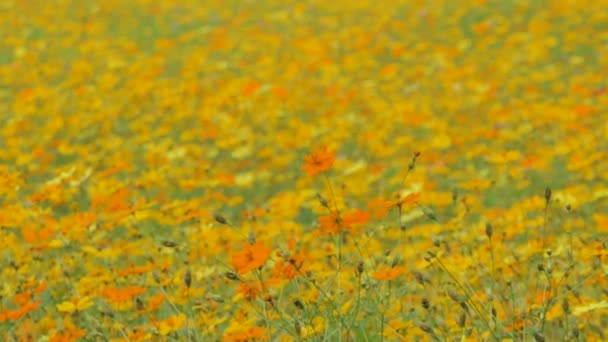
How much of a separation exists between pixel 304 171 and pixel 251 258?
0.54 meters

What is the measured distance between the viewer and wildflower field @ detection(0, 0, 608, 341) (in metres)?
2.62

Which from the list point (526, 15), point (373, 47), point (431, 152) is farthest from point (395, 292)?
point (526, 15)

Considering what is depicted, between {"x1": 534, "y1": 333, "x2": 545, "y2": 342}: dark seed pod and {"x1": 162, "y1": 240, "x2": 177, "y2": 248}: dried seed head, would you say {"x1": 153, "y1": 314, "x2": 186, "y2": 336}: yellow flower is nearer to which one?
{"x1": 162, "y1": 240, "x2": 177, "y2": 248}: dried seed head

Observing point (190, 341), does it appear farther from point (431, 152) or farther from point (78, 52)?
point (78, 52)

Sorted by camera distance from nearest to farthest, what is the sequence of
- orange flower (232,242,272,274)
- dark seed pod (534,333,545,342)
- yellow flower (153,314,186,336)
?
dark seed pod (534,333,545,342), orange flower (232,242,272,274), yellow flower (153,314,186,336)

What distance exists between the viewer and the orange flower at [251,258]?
2.07 meters

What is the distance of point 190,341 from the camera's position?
2.36m

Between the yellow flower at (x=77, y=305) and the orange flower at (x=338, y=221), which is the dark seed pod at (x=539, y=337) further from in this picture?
the yellow flower at (x=77, y=305)

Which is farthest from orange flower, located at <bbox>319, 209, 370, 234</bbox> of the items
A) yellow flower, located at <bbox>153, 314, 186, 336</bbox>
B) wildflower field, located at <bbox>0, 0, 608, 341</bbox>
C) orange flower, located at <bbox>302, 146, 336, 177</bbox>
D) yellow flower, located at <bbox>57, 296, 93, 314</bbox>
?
yellow flower, located at <bbox>57, 296, 93, 314</bbox>

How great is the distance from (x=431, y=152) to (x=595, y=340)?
154 inches

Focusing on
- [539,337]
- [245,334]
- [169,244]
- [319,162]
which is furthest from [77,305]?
[539,337]

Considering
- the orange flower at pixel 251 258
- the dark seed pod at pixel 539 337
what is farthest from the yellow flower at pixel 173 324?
the dark seed pod at pixel 539 337

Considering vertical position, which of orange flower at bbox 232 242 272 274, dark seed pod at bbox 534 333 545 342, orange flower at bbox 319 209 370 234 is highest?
orange flower at bbox 232 242 272 274

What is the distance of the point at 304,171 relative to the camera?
104 inches
